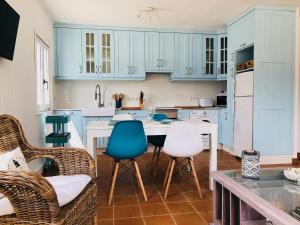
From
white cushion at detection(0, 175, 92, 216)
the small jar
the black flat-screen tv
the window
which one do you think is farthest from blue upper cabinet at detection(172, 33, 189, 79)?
white cushion at detection(0, 175, 92, 216)

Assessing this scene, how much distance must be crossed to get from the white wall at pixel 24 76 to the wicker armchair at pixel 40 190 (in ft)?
1.83

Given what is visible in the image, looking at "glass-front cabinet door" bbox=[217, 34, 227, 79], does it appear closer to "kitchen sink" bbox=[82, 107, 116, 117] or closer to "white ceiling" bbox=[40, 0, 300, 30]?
"white ceiling" bbox=[40, 0, 300, 30]

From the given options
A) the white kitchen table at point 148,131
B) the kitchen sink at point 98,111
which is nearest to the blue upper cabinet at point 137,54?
the kitchen sink at point 98,111

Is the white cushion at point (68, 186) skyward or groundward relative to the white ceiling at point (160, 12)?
groundward

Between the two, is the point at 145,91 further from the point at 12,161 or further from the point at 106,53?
the point at 12,161

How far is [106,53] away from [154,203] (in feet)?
10.9

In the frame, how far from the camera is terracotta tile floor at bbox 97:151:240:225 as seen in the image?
214 centimetres

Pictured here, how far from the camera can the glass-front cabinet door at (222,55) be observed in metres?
5.07

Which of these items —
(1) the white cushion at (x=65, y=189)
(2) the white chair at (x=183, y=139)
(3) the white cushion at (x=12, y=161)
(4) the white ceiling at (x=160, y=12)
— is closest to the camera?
(1) the white cushion at (x=65, y=189)

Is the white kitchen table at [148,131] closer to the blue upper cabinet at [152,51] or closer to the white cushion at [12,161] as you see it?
the white cushion at [12,161]

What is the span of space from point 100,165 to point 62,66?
6.82 ft

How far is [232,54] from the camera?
4.46m

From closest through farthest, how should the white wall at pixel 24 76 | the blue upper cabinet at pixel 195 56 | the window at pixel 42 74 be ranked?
the white wall at pixel 24 76
the window at pixel 42 74
the blue upper cabinet at pixel 195 56

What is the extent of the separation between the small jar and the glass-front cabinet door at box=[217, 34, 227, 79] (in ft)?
11.8
